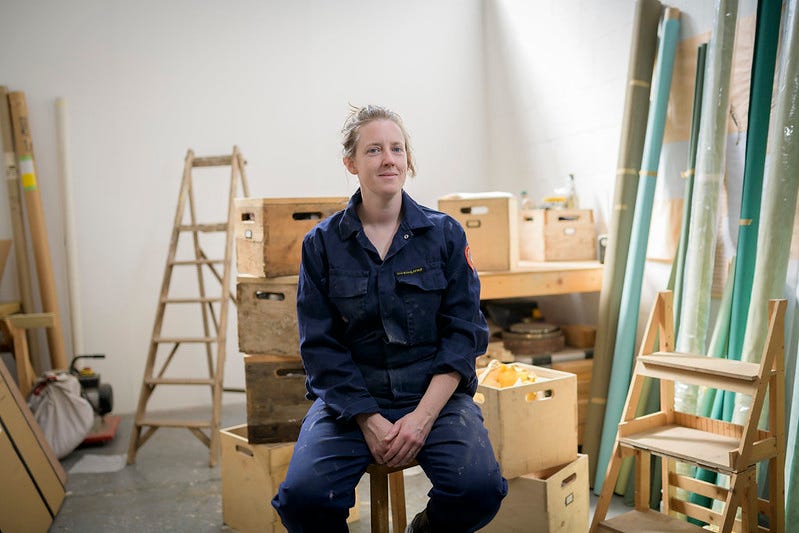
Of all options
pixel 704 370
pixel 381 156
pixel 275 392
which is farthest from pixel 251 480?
pixel 704 370

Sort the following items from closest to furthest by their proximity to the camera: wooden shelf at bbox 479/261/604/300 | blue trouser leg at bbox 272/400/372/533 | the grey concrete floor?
blue trouser leg at bbox 272/400/372/533 → the grey concrete floor → wooden shelf at bbox 479/261/604/300

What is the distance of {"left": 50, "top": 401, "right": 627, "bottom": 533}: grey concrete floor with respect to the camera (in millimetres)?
2967

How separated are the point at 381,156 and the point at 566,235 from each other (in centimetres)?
205

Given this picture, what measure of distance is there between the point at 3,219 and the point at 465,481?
3.77 m

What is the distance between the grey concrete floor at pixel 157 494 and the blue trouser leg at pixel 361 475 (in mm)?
1083

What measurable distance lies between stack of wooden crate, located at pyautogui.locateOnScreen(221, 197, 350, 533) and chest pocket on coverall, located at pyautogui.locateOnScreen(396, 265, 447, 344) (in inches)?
34.8

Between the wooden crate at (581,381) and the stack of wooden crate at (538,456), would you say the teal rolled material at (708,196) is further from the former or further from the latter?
the wooden crate at (581,381)

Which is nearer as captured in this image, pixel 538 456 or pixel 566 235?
pixel 538 456

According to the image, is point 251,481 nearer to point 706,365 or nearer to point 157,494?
point 157,494

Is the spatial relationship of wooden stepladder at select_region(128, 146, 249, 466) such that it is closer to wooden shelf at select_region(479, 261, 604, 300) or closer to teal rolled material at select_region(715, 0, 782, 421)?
wooden shelf at select_region(479, 261, 604, 300)

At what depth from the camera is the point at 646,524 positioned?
2482 mm

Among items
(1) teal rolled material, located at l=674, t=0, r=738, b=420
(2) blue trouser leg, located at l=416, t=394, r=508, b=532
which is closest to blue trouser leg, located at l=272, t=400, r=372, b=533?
(2) blue trouser leg, located at l=416, t=394, r=508, b=532

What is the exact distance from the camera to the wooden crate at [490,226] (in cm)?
340

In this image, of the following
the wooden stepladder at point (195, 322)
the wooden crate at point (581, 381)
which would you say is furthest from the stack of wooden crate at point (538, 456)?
the wooden stepladder at point (195, 322)
